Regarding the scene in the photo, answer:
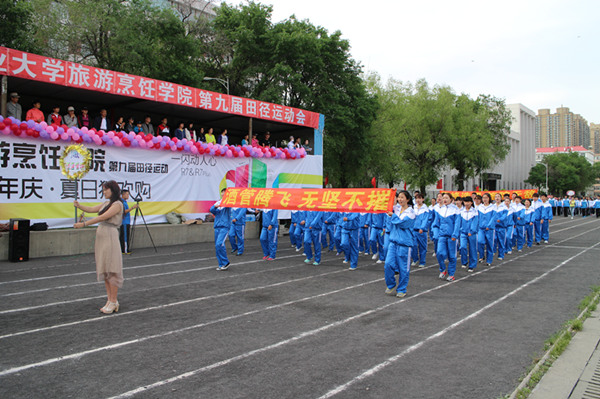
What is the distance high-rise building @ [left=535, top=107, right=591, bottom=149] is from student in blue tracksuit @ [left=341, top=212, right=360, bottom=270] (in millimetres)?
191300

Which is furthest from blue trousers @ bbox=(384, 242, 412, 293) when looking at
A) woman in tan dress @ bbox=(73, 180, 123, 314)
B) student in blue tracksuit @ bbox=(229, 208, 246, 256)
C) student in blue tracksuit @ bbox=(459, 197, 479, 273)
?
student in blue tracksuit @ bbox=(229, 208, 246, 256)

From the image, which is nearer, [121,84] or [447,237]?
[447,237]

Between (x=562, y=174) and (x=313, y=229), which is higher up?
(x=562, y=174)

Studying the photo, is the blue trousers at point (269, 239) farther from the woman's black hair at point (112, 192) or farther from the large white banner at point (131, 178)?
the woman's black hair at point (112, 192)

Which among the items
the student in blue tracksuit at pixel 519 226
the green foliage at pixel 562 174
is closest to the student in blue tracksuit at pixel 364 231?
the student in blue tracksuit at pixel 519 226

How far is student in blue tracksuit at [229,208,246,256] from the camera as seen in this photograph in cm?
1217

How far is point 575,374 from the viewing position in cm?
432

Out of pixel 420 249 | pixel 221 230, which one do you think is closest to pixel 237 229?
pixel 221 230

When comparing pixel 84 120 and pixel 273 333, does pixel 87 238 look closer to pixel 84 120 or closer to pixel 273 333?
pixel 84 120

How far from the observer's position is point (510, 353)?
16.2 feet

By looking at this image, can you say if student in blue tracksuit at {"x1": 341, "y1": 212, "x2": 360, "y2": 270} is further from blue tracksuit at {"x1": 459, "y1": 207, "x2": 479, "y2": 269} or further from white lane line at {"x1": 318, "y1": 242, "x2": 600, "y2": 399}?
white lane line at {"x1": 318, "y1": 242, "x2": 600, "y2": 399}

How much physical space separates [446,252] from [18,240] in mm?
10253

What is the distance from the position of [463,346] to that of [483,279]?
494 cm

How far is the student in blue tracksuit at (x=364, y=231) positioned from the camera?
487 inches
